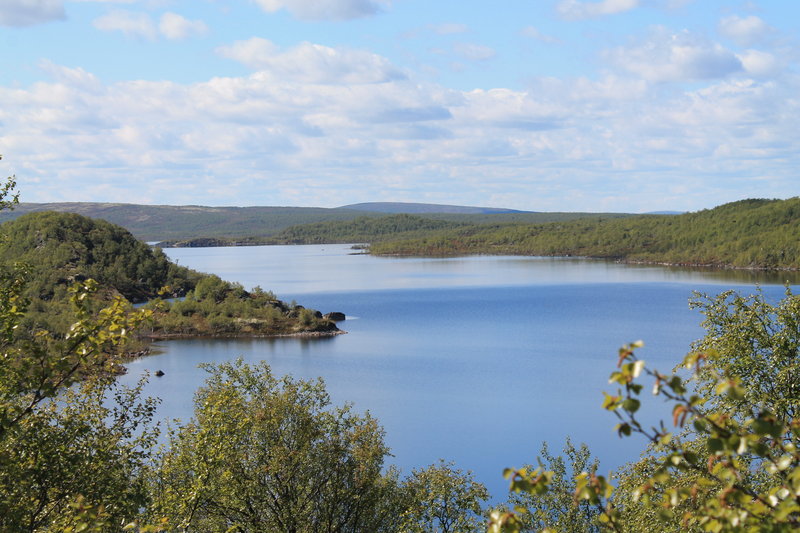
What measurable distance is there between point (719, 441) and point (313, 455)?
49.6 ft

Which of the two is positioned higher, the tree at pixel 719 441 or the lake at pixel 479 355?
the tree at pixel 719 441

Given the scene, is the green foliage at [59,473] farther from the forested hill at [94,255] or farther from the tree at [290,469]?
the forested hill at [94,255]

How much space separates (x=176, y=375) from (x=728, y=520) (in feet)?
176

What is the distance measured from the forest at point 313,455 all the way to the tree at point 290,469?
0.15 feet

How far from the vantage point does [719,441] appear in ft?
11.9

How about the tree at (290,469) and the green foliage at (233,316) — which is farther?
the green foliage at (233,316)

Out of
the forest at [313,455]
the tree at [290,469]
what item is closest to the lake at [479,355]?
the tree at [290,469]

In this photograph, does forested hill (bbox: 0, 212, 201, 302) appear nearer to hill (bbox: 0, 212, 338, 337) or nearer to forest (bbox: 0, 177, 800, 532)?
hill (bbox: 0, 212, 338, 337)

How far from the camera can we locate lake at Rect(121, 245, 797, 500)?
3750cm

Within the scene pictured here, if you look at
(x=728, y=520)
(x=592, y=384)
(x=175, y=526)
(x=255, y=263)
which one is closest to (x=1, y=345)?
(x=175, y=526)

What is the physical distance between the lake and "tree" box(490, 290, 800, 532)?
44.5 ft

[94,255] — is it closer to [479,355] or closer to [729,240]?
[479,355]

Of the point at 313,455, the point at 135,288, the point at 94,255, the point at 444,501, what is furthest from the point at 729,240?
the point at 313,455

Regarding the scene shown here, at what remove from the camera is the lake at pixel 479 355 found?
1476 inches
